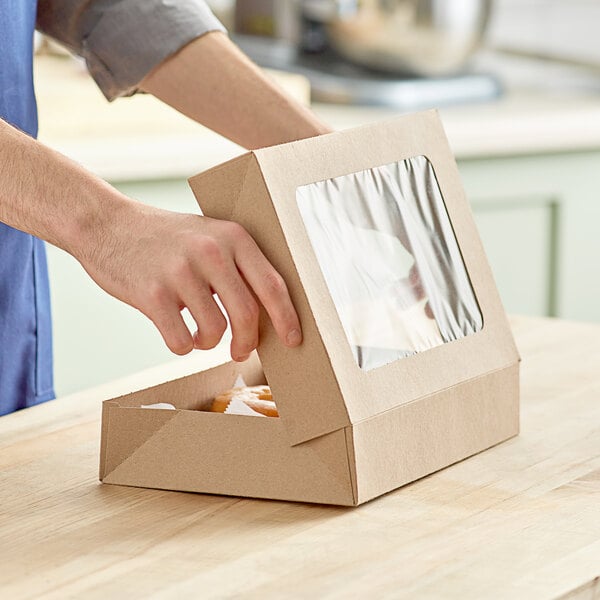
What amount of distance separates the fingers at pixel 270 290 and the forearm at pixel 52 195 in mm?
100

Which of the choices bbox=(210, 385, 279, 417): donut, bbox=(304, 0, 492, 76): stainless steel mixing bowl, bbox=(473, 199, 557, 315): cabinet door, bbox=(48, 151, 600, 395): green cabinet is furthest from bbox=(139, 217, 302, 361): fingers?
bbox=(304, 0, 492, 76): stainless steel mixing bowl

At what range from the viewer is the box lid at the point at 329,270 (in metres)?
0.87

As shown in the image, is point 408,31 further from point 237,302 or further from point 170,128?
point 237,302

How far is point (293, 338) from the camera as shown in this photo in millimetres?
865

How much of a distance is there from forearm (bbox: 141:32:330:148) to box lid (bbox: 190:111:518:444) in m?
0.24

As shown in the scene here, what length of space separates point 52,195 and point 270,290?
18 centimetres

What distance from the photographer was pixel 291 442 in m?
0.89

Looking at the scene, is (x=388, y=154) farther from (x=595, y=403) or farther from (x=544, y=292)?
(x=544, y=292)

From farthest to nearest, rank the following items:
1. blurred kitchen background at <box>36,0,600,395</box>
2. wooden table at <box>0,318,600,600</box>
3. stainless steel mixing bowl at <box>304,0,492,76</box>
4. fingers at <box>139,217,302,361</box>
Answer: stainless steel mixing bowl at <box>304,0,492,76</box> → blurred kitchen background at <box>36,0,600,395</box> → fingers at <box>139,217,302,361</box> → wooden table at <box>0,318,600,600</box>

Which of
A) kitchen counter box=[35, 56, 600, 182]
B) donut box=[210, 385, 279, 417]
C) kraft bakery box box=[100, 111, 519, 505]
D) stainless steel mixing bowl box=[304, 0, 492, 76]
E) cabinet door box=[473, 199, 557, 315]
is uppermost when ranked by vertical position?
kraft bakery box box=[100, 111, 519, 505]

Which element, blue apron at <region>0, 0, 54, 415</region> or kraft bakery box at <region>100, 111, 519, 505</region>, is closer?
kraft bakery box at <region>100, 111, 519, 505</region>

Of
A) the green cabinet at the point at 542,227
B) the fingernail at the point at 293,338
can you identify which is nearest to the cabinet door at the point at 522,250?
the green cabinet at the point at 542,227

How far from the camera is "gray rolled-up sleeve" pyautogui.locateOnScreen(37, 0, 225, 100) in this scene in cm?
128

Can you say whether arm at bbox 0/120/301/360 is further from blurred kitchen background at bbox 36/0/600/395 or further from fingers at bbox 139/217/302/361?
blurred kitchen background at bbox 36/0/600/395
